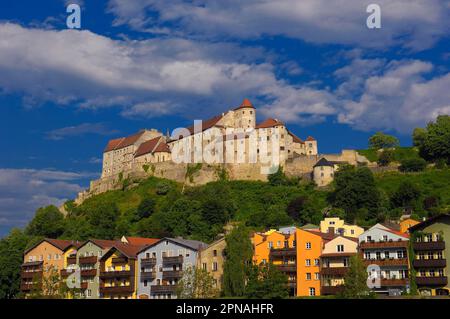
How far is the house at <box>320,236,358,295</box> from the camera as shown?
8803 centimetres

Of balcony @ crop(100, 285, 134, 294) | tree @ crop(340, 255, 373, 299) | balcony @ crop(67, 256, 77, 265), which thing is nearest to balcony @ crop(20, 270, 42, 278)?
balcony @ crop(67, 256, 77, 265)

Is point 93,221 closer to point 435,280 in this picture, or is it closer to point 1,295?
point 1,295

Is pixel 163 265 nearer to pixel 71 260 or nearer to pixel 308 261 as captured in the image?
pixel 71 260

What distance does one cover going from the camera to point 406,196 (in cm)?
13462

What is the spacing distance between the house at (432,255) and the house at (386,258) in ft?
4.84

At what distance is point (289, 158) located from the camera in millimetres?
169875

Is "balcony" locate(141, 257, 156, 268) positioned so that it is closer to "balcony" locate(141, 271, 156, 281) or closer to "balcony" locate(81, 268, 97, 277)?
"balcony" locate(141, 271, 156, 281)

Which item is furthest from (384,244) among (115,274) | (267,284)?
(115,274)

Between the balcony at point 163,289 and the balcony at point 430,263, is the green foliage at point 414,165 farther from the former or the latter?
the balcony at point 163,289

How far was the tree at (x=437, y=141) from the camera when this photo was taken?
521ft

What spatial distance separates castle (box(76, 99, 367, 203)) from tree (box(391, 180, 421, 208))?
985 inches

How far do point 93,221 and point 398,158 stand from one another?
7025cm
